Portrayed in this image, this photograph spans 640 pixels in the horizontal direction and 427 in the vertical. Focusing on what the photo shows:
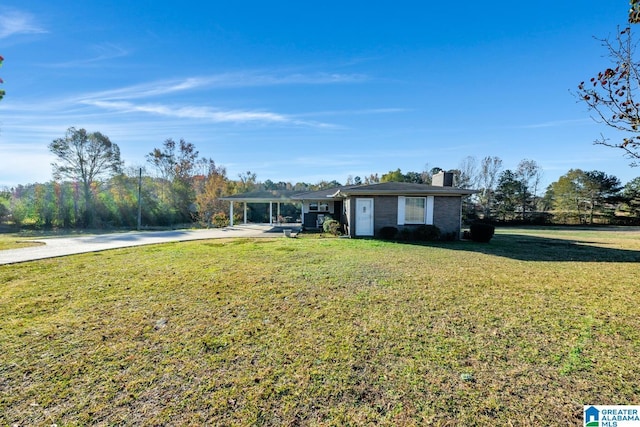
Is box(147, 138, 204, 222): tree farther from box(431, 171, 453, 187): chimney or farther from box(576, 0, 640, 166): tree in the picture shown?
box(576, 0, 640, 166): tree

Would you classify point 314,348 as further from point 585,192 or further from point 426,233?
point 585,192

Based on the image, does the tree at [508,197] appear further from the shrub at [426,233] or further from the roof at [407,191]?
the shrub at [426,233]

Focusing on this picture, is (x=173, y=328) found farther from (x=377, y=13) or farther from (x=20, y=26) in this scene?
(x=377, y=13)

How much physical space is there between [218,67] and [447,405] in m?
15.2

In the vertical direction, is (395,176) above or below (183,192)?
above

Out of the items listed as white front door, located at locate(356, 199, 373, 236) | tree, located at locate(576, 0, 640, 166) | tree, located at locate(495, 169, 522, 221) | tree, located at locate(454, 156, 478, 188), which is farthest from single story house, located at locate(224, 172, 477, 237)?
tree, located at locate(495, 169, 522, 221)

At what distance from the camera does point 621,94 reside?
3.82 m

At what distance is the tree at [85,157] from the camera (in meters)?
27.4

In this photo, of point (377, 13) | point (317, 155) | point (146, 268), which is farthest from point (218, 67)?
point (317, 155)

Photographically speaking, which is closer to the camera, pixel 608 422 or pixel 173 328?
pixel 608 422

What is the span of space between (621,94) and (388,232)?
35.2 feet

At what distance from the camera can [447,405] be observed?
2.42m

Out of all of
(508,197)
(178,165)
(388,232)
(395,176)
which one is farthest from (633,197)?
(178,165)

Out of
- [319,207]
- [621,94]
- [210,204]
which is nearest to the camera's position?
[621,94]
